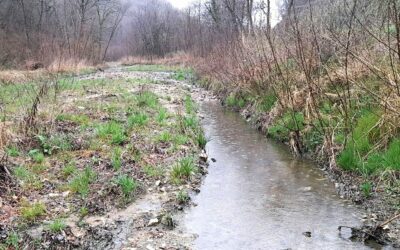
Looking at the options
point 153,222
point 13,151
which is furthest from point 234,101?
point 153,222

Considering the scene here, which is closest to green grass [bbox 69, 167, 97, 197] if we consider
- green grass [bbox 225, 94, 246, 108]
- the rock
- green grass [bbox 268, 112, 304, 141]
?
the rock

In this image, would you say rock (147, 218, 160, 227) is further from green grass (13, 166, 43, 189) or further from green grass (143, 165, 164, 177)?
green grass (13, 166, 43, 189)

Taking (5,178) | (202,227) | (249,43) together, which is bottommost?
(202,227)

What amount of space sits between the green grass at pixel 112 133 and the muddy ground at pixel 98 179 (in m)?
0.02

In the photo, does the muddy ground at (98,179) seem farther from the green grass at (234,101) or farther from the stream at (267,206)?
the green grass at (234,101)

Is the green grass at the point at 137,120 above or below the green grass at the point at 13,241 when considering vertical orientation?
above

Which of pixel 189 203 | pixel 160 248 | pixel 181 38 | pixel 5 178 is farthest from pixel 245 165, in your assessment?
pixel 181 38

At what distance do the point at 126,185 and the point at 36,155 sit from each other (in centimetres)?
196

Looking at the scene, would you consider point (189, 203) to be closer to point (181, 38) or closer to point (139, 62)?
point (139, 62)

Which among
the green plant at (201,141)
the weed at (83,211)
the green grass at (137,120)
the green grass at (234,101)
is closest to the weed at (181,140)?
the green plant at (201,141)

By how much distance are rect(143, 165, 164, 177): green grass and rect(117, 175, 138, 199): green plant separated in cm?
69

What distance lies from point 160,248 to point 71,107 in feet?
24.0

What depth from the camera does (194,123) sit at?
1057 cm

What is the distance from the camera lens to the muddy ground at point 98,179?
501 centimetres
